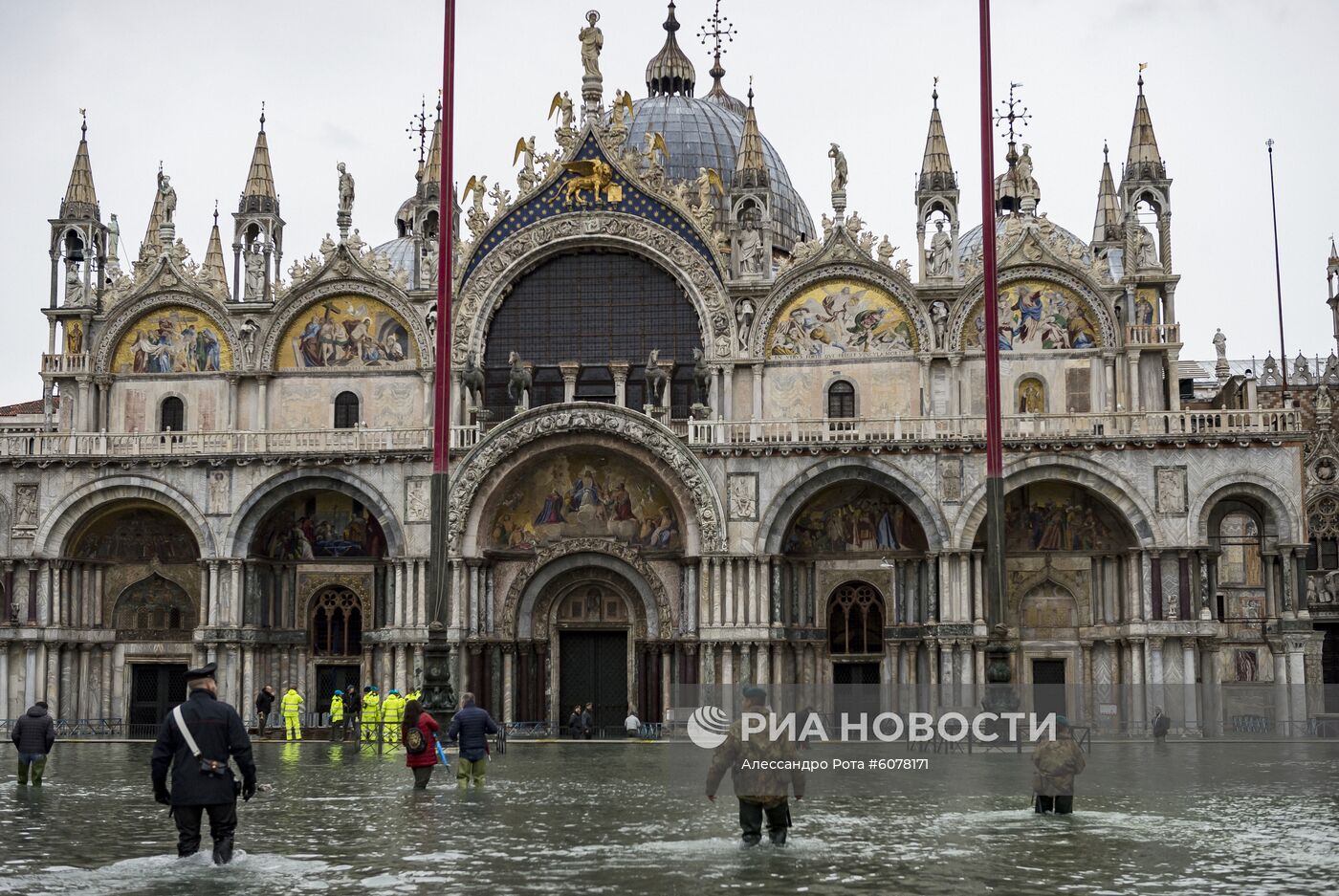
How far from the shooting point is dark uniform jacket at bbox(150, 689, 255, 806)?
16.1m

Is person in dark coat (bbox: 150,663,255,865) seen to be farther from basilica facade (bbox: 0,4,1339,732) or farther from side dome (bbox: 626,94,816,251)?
side dome (bbox: 626,94,816,251)

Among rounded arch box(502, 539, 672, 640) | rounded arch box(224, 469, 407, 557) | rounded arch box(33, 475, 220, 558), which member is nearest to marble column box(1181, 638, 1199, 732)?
rounded arch box(502, 539, 672, 640)

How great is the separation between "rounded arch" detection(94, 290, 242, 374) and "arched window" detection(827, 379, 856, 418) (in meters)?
18.3

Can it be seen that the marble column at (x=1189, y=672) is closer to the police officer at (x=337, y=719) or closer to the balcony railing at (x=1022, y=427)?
the balcony railing at (x=1022, y=427)

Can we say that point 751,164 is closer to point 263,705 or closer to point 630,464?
point 630,464

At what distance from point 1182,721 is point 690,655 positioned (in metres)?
13.3

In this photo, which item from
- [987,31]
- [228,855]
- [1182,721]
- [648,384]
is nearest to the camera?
[228,855]

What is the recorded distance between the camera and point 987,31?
111 ft

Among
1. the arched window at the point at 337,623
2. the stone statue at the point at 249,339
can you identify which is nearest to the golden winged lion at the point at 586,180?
the stone statue at the point at 249,339

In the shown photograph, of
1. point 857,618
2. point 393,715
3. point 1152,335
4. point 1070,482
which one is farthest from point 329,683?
point 1152,335

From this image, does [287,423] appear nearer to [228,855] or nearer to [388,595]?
[388,595]

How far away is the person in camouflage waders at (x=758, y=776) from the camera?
57.3ft

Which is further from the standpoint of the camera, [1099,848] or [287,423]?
[287,423]

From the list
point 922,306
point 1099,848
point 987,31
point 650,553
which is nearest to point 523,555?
point 650,553
